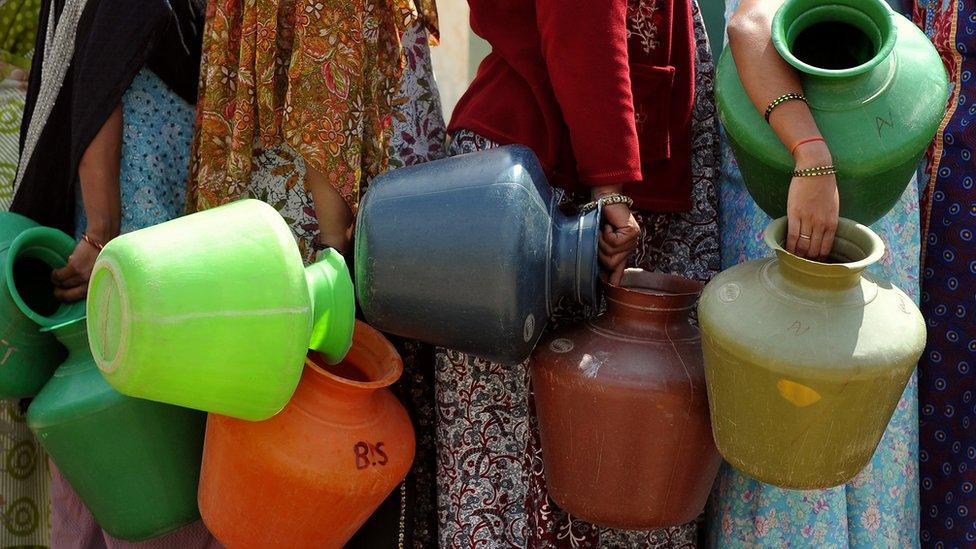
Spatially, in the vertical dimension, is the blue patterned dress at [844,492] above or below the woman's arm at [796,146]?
below

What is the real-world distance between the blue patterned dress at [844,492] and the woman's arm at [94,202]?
1237mm

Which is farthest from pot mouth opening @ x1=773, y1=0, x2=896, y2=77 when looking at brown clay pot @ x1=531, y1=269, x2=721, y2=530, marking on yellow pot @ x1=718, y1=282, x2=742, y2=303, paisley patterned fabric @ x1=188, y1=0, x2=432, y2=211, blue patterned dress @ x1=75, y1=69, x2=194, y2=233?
blue patterned dress @ x1=75, y1=69, x2=194, y2=233

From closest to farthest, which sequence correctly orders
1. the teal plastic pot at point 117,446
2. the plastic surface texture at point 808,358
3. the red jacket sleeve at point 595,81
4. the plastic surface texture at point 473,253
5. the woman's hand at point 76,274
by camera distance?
the plastic surface texture at point 808,358, the plastic surface texture at point 473,253, the red jacket sleeve at point 595,81, the teal plastic pot at point 117,446, the woman's hand at point 76,274

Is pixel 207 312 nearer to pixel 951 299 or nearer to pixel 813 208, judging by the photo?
pixel 813 208

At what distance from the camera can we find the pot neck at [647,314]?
5.49ft

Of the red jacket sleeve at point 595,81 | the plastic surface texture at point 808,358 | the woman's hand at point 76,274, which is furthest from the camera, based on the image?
the woman's hand at point 76,274

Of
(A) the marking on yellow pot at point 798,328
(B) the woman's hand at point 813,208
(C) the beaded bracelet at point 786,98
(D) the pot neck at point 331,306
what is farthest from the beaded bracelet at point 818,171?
(D) the pot neck at point 331,306

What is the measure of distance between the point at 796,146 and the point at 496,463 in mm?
833

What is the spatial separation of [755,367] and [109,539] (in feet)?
4.42

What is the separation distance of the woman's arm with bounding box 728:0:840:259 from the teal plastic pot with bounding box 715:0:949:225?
0.10 feet

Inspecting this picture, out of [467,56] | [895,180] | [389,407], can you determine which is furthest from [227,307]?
[467,56]

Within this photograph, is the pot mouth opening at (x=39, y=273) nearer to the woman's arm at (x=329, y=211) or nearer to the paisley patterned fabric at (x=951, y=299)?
the woman's arm at (x=329, y=211)

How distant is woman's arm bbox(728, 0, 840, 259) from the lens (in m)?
1.49

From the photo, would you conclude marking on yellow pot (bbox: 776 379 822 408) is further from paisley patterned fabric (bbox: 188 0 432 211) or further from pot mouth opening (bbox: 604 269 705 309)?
paisley patterned fabric (bbox: 188 0 432 211)
